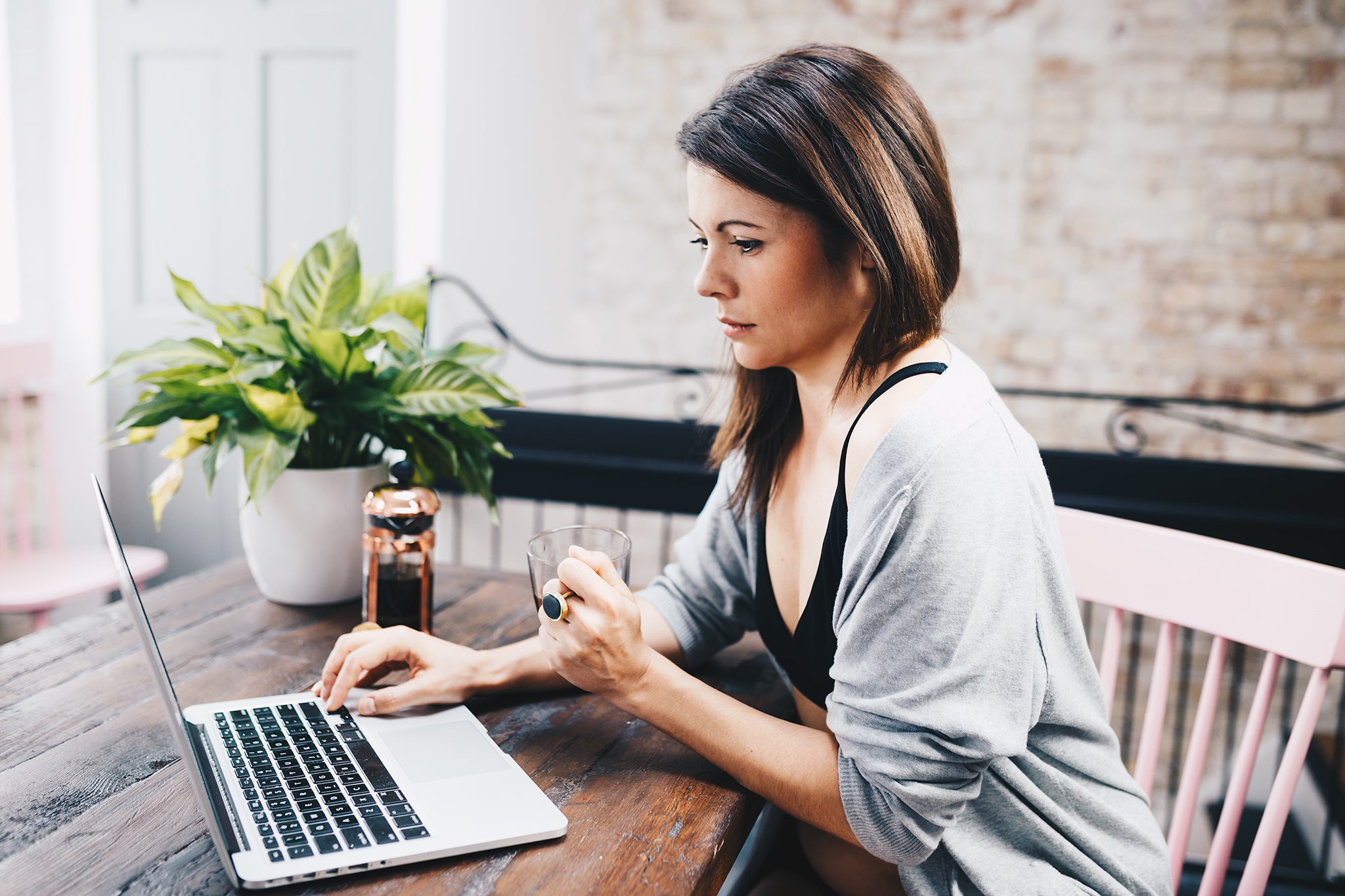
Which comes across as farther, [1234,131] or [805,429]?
[1234,131]

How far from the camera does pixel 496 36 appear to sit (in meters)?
3.33

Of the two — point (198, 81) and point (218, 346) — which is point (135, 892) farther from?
point (198, 81)

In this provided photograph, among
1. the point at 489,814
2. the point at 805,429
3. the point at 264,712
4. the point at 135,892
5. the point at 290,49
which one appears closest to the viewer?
the point at 135,892

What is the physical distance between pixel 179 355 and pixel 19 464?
2.14m

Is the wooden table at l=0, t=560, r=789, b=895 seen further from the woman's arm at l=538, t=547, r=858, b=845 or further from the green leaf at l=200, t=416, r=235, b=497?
the green leaf at l=200, t=416, r=235, b=497

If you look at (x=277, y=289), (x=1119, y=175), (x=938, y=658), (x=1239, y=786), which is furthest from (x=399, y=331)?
(x=1119, y=175)

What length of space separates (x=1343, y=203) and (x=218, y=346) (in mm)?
3712

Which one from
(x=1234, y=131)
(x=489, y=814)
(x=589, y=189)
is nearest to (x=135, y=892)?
(x=489, y=814)

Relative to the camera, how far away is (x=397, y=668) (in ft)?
3.36

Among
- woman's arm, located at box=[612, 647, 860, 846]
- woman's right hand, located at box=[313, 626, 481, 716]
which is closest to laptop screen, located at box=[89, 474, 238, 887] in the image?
woman's right hand, located at box=[313, 626, 481, 716]

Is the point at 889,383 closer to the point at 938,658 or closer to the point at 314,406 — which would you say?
the point at 938,658

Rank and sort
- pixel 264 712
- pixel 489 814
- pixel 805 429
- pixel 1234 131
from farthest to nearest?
pixel 1234 131 → pixel 805 429 → pixel 264 712 → pixel 489 814

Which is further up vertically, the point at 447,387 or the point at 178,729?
the point at 447,387

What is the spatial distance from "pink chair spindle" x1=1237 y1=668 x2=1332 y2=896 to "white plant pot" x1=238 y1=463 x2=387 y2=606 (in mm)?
1133
